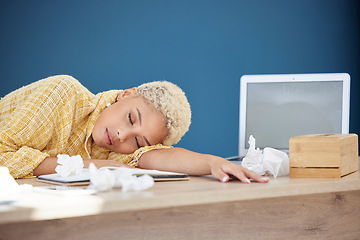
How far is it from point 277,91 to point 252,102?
0.40 ft

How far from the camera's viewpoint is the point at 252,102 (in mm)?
1999

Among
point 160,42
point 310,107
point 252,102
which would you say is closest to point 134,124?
point 252,102

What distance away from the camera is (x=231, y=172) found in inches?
42.1

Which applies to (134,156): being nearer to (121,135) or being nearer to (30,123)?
(121,135)

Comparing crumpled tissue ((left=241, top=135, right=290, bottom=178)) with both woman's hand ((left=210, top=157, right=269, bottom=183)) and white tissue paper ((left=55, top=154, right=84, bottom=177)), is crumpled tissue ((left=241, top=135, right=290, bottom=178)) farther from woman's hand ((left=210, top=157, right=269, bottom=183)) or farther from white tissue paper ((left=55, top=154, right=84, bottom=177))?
white tissue paper ((left=55, top=154, right=84, bottom=177))

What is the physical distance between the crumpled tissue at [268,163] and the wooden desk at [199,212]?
0.21 ft

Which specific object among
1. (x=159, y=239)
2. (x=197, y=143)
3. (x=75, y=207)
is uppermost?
(x=75, y=207)

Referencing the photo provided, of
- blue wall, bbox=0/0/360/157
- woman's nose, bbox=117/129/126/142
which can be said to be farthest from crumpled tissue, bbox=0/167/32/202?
blue wall, bbox=0/0/360/157

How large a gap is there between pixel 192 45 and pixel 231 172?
8.30 feet

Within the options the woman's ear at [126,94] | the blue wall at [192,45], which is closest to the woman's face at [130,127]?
the woman's ear at [126,94]

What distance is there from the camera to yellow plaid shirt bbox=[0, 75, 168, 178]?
123 cm

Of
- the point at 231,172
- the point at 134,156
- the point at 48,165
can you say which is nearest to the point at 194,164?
the point at 231,172

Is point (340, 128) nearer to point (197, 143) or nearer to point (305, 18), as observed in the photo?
point (197, 143)

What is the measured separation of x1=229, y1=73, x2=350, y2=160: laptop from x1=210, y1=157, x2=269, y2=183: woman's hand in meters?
0.79
